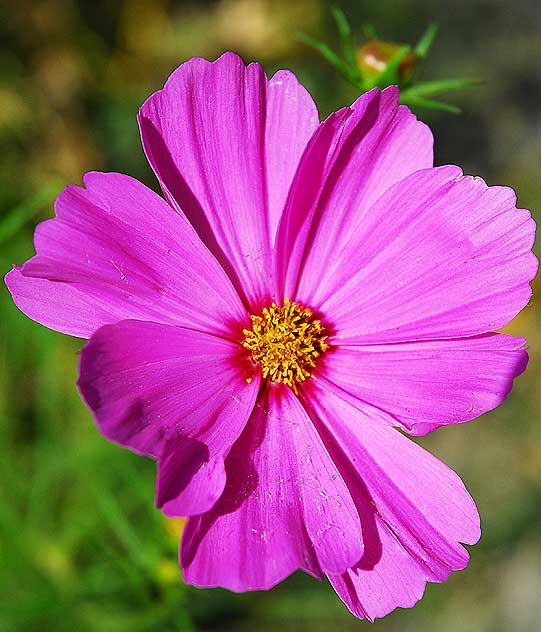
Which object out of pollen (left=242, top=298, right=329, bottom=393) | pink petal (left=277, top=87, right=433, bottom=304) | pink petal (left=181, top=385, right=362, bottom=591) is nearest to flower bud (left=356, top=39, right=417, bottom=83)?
pink petal (left=277, top=87, right=433, bottom=304)

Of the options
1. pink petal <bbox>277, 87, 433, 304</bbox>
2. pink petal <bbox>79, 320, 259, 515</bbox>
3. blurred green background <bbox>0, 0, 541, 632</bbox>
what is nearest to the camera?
pink petal <bbox>79, 320, 259, 515</bbox>

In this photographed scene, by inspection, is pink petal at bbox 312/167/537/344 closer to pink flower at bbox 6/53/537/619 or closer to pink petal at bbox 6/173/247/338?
pink flower at bbox 6/53/537/619

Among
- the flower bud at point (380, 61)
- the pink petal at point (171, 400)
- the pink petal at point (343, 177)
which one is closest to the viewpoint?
the pink petal at point (171, 400)

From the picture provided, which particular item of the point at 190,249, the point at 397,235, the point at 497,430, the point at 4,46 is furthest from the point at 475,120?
the point at 190,249

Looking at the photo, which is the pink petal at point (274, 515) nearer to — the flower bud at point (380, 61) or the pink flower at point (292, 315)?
the pink flower at point (292, 315)

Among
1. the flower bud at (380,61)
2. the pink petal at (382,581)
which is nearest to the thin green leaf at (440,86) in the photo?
the flower bud at (380,61)

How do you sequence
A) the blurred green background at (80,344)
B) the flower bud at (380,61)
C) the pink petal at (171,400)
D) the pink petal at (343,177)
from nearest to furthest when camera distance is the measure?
1. the pink petal at (171,400)
2. the pink petal at (343,177)
3. the flower bud at (380,61)
4. the blurred green background at (80,344)

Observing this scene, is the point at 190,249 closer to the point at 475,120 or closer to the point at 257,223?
the point at 257,223

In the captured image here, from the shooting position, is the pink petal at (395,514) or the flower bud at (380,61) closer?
the pink petal at (395,514)
